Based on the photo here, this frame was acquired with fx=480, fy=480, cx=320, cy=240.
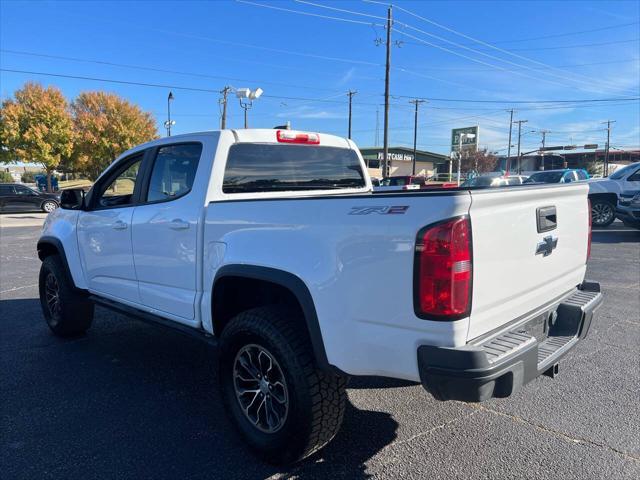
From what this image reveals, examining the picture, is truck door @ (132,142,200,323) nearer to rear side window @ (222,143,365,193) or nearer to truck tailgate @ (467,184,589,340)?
rear side window @ (222,143,365,193)

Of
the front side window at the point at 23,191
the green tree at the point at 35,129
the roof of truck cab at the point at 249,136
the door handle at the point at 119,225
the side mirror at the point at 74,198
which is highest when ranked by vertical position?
the green tree at the point at 35,129

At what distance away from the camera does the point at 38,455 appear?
292 cm

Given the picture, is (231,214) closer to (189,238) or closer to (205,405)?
(189,238)

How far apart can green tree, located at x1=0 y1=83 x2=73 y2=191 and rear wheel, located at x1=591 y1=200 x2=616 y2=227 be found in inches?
1168

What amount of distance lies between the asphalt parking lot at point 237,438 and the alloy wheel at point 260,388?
0.24 meters

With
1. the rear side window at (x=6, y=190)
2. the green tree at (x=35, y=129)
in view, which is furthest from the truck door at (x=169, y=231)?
the green tree at (x=35, y=129)

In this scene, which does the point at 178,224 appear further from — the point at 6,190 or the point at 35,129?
the point at 35,129

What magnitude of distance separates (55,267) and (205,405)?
2514mm

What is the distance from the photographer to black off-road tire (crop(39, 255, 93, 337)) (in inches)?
192

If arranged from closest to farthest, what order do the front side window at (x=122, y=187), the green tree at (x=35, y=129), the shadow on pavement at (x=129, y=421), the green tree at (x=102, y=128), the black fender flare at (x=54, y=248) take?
the shadow on pavement at (x=129, y=421) < the front side window at (x=122, y=187) < the black fender flare at (x=54, y=248) < the green tree at (x=35, y=129) < the green tree at (x=102, y=128)

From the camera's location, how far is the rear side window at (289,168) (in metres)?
3.57

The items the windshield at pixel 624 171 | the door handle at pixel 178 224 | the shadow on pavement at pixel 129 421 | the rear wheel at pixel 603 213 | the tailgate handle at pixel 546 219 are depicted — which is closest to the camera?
the tailgate handle at pixel 546 219

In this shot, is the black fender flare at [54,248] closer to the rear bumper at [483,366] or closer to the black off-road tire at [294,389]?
the black off-road tire at [294,389]

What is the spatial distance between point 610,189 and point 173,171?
14.1 metres
